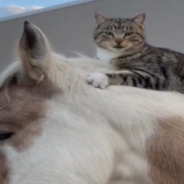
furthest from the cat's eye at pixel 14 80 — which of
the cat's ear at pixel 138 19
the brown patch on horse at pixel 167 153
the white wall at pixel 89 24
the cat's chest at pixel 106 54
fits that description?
the white wall at pixel 89 24

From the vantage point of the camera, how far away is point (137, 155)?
71cm

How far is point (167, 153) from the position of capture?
0.69 meters

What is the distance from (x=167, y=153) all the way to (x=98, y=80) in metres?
0.17

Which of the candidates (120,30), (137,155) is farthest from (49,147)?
(120,30)

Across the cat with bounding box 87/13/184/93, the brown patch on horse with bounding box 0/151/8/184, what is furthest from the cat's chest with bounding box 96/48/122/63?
the brown patch on horse with bounding box 0/151/8/184

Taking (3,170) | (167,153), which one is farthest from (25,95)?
(167,153)

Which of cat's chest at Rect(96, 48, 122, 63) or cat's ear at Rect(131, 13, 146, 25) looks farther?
cat's ear at Rect(131, 13, 146, 25)

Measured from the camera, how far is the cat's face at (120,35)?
1.30m

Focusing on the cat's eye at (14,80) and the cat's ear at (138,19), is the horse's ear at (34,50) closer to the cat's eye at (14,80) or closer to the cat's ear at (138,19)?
the cat's eye at (14,80)

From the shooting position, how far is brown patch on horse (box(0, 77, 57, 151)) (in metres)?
0.72

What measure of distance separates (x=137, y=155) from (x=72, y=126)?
0.12m

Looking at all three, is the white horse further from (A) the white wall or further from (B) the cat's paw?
(A) the white wall

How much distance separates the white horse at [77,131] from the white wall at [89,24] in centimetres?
168

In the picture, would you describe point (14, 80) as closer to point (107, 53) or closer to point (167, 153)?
point (167, 153)
